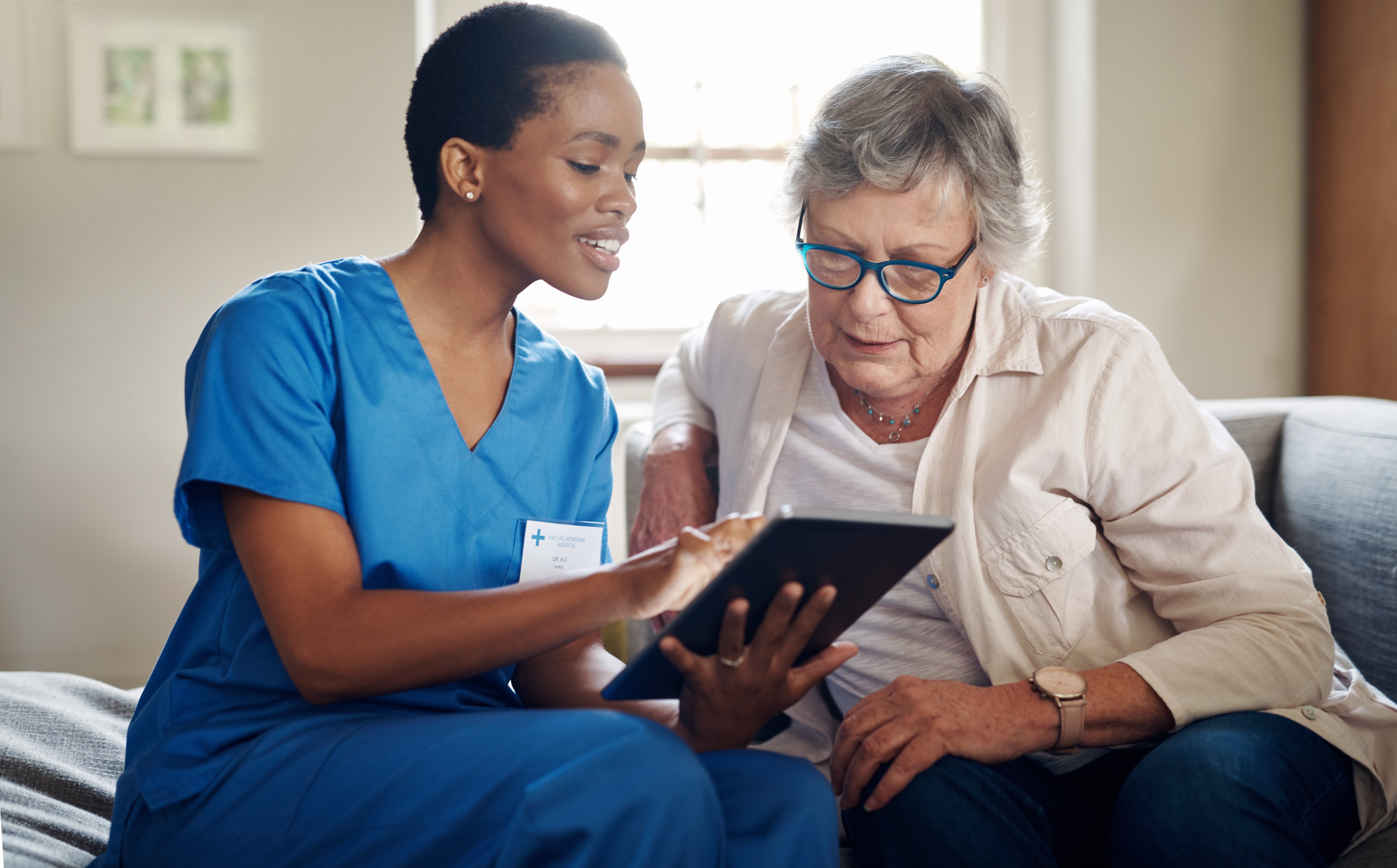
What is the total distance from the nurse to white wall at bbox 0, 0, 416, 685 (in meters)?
1.72

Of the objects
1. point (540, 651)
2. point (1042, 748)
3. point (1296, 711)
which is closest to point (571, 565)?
point (540, 651)

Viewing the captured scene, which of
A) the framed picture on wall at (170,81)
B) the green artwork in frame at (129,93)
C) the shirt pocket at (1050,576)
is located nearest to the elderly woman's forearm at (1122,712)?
the shirt pocket at (1050,576)

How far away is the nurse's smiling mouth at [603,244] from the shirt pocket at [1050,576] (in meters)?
→ 0.57

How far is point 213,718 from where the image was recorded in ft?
3.05

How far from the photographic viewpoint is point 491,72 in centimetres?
107

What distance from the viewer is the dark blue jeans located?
3.08 feet

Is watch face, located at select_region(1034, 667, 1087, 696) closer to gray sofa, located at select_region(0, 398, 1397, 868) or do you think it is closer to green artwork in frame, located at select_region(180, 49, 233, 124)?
gray sofa, located at select_region(0, 398, 1397, 868)

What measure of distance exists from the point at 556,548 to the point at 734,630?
0.34 metres

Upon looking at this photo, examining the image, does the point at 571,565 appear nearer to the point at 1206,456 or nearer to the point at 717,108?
the point at 1206,456

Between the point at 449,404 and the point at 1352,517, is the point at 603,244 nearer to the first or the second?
the point at 449,404

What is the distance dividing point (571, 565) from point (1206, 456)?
28.9 inches

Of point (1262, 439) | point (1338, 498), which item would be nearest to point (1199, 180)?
point (1262, 439)

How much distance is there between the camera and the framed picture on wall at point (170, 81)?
2656mm

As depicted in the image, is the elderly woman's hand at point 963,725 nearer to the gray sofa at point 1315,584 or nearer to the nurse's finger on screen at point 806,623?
the nurse's finger on screen at point 806,623
